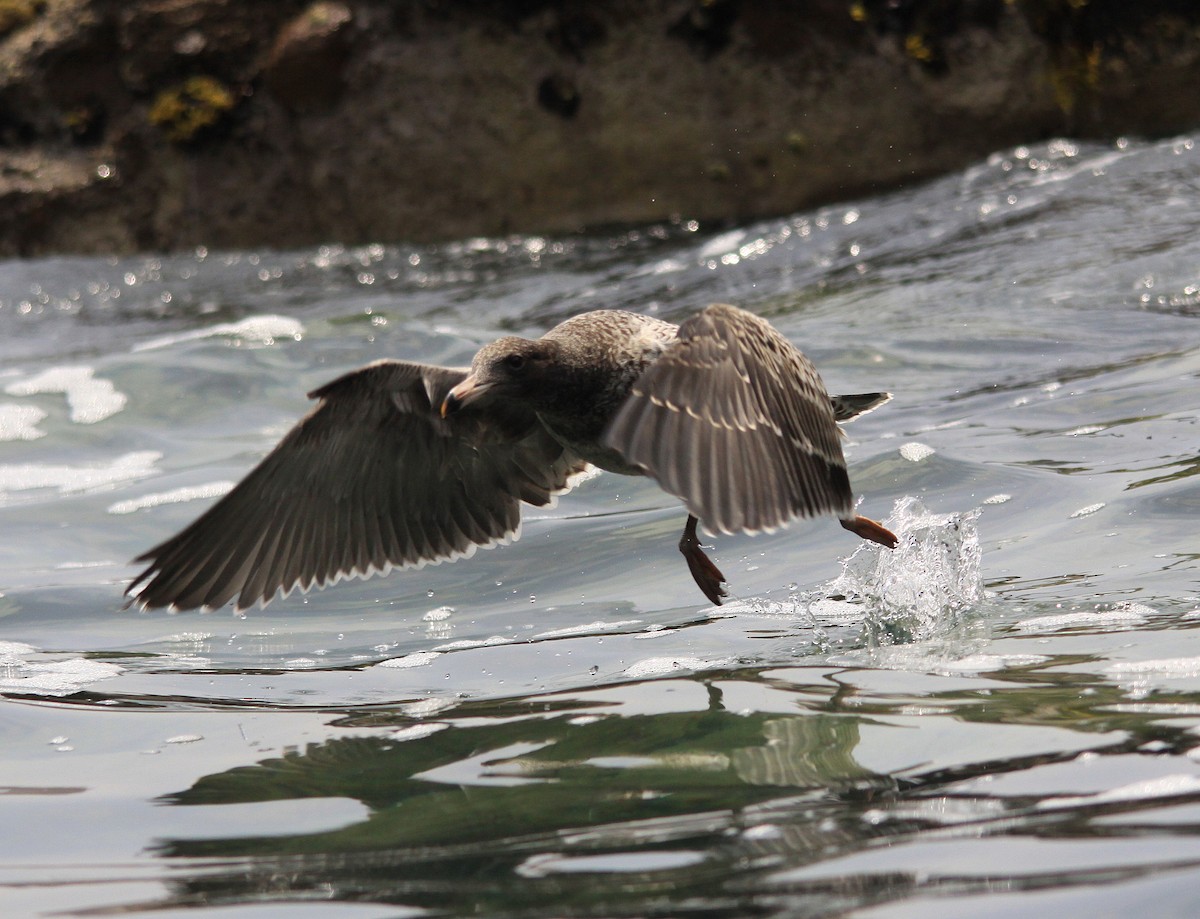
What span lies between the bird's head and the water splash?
4.20 ft

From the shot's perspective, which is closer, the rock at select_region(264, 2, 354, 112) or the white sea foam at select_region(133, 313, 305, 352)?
the white sea foam at select_region(133, 313, 305, 352)

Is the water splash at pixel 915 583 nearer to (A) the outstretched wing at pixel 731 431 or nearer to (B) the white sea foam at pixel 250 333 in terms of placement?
(A) the outstretched wing at pixel 731 431

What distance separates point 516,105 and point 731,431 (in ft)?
25.0

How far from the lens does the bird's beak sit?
15.0ft

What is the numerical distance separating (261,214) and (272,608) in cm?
598

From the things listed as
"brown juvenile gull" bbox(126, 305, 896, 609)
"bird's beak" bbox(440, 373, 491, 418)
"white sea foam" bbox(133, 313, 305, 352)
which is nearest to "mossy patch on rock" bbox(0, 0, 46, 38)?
"white sea foam" bbox(133, 313, 305, 352)

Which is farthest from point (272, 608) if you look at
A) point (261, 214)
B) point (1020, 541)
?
point (261, 214)

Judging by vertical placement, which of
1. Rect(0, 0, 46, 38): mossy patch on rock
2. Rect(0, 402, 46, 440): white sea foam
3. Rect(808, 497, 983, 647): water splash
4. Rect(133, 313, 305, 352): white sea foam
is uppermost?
Rect(0, 0, 46, 38): mossy patch on rock

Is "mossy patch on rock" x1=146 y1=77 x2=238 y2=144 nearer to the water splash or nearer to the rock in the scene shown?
the rock

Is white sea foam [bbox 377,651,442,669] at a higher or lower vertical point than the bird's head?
lower

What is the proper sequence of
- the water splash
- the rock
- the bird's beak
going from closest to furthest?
the bird's beak < the water splash < the rock

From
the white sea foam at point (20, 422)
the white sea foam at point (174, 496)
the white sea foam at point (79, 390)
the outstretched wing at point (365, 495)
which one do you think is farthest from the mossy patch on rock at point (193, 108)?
the outstretched wing at point (365, 495)

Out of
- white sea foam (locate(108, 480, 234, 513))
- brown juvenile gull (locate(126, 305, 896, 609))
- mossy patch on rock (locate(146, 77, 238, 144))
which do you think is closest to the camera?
brown juvenile gull (locate(126, 305, 896, 609))

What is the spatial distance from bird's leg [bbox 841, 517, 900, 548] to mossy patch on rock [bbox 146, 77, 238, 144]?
7.79m
